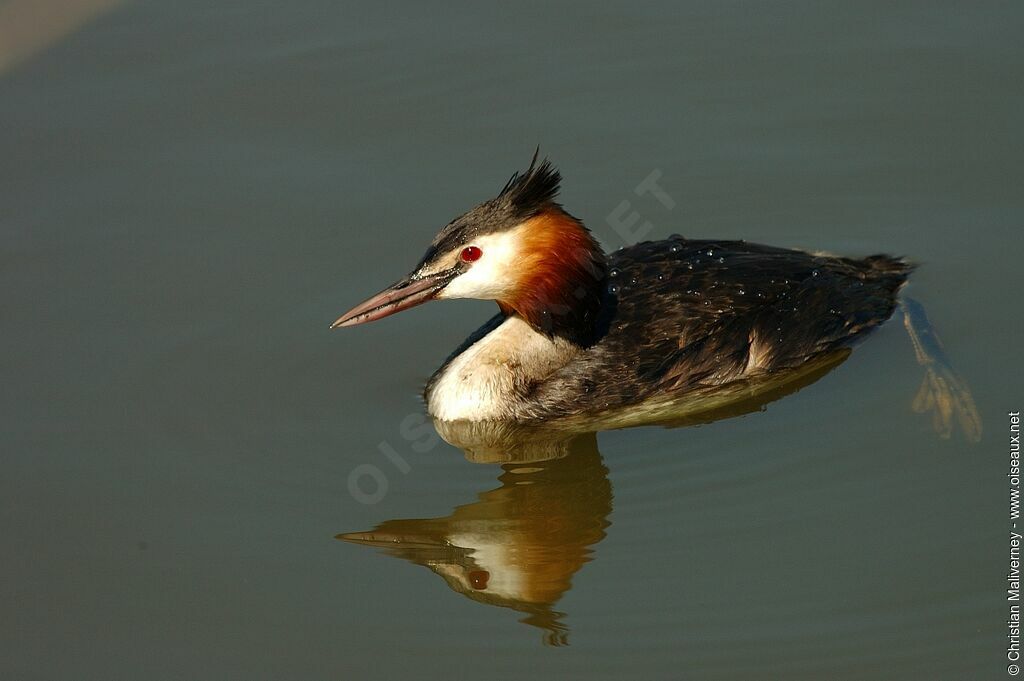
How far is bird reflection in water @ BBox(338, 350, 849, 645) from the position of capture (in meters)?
6.65

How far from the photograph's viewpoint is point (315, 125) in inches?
397

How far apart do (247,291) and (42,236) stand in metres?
1.42

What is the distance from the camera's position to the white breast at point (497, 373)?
7.85 m

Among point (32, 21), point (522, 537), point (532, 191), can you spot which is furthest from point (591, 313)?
point (32, 21)

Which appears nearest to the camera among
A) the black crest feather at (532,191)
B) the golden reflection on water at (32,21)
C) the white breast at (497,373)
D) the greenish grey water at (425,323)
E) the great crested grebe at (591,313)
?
the greenish grey water at (425,323)

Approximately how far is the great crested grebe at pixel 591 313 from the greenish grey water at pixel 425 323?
0.28m

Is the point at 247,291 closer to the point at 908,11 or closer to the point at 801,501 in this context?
the point at 801,501

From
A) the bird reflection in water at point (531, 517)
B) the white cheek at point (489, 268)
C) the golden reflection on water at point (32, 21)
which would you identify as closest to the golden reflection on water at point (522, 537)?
the bird reflection in water at point (531, 517)

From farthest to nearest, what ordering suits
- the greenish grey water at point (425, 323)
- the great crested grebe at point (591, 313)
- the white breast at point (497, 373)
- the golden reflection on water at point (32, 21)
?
the white breast at point (497, 373) < the golden reflection on water at point (32, 21) < the great crested grebe at point (591, 313) < the greenish grey water at point (425, 323)

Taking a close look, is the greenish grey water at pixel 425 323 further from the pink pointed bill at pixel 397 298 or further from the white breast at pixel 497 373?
the pink pointed bill at pixel 397 298

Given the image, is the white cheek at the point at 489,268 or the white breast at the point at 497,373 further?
the white breast at the point at 497,373

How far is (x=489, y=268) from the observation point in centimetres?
758

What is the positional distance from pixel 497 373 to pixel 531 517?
0.97 m

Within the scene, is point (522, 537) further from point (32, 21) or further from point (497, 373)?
point (32, 21)
